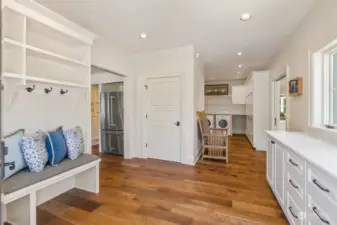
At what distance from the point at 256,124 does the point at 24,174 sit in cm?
517

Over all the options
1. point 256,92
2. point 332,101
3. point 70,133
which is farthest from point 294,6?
point 70,133

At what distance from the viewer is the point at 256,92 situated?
500 centimetres

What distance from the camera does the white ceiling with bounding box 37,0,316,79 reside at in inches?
85.5

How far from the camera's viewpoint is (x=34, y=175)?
1773mm

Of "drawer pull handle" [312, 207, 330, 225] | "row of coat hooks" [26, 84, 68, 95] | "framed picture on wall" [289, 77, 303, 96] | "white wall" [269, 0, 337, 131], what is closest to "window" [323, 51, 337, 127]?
"white wall" [269, 0, 337, 131]

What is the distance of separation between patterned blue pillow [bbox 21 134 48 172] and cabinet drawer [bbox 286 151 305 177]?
2.54 meters

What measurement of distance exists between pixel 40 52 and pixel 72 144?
1.16m

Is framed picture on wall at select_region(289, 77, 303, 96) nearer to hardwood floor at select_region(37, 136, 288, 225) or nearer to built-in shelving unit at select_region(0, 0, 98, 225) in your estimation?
hardwood floor at select_region(37, 136, 288, 225)

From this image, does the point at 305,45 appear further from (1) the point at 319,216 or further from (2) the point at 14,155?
(2) the point at 14,155

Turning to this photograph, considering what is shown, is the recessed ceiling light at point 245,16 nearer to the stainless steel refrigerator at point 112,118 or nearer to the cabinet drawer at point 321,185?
the cabinet drawer at point 321,185

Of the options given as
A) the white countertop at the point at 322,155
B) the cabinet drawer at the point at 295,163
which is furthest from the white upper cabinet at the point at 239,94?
the cabinet drawer at the point at 295,163

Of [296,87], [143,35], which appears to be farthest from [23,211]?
[296,87]

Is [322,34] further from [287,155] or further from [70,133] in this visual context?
[70,133]

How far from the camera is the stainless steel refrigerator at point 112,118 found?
4461mm
